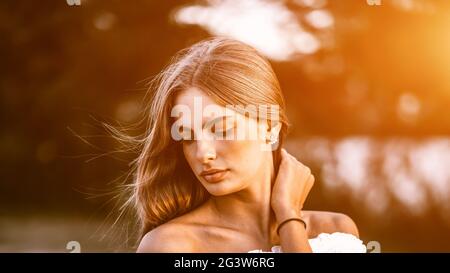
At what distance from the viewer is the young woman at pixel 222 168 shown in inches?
87.8

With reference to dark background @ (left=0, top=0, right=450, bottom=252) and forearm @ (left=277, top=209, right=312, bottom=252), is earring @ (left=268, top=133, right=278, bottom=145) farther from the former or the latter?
forearm @ (left=277, top=209, right=312, bottom=252)

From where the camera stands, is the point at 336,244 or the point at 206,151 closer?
the point at 206,151

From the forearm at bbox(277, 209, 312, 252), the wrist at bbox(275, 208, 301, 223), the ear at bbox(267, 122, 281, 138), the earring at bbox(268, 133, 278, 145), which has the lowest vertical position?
the forearm at bbox(277, 209, 312, 252)

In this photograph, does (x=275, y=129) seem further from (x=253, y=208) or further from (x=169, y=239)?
(x=169, y=239)

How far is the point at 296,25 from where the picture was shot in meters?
2.48

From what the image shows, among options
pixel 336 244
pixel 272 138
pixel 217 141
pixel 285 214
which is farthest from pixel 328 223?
pixel 217 141

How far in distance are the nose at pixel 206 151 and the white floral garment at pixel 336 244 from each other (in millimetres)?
344

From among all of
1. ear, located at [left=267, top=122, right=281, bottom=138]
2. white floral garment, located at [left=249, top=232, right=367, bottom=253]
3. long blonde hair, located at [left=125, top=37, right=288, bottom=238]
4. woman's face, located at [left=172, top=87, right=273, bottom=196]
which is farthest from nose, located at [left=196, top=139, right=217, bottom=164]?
white floral garment, located at [left=249, top=232, right=367, bottom=253]

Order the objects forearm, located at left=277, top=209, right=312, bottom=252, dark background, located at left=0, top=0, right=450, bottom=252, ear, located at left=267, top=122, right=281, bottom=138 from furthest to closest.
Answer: dark background, located at left=0, top=0, right=450, bottom=252 → ear, located at left=267, top=122, right=281, bottom=138 → forearm, located at left=277, top=209, right=312, bottom=252

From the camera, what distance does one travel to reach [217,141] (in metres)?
2.25

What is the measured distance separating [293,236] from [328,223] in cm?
20

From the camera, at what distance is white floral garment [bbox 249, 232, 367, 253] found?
2314 mm

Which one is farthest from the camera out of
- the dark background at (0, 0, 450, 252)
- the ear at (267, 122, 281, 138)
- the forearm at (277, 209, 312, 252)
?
the dark background at (0, 0, 450, 252)
